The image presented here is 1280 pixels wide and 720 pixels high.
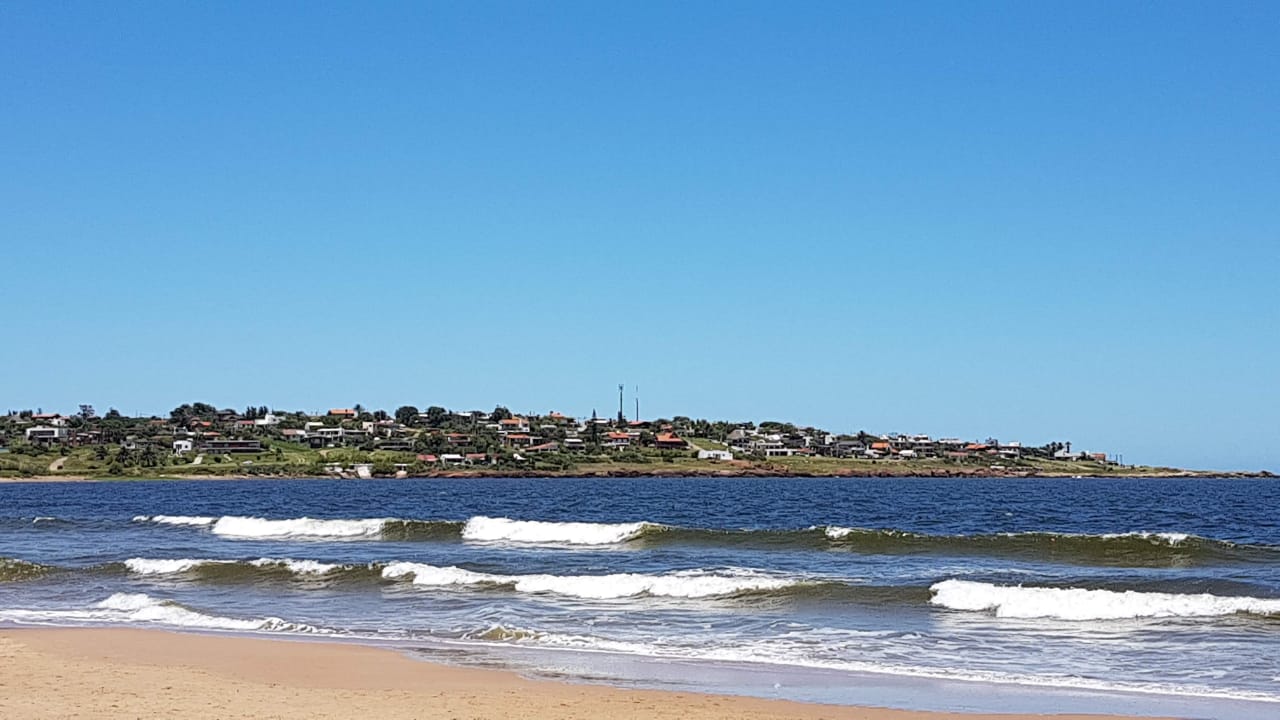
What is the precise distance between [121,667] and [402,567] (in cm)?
1507

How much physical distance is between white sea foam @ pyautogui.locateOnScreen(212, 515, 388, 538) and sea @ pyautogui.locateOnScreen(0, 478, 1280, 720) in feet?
0.58

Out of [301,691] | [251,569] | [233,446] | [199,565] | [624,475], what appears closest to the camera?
[301,691]

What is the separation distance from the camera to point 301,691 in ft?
52.5

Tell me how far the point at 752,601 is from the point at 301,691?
44.1 ft

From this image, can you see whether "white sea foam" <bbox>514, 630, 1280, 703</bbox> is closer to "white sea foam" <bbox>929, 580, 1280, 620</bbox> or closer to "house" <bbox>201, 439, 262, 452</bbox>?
"white sea foam" <bbox>929, 580, 1280, 620</bbox>

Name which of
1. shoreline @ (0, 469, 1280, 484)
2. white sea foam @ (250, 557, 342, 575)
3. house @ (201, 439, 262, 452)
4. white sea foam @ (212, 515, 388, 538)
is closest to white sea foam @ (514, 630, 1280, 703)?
white sea foam @ (250, 557, 342, 575)

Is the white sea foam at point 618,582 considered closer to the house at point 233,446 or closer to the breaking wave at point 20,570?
the breaking wave at point 20,570

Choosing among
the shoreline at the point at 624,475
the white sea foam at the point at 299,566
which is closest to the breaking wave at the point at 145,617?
the white sea foam at the point at 299,566

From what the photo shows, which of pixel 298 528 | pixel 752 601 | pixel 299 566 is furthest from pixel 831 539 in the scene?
pixel 298 528

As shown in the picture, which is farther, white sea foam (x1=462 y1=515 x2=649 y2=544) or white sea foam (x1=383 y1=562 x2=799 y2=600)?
white sea foam (x1=462 y1=515 x2=649 y2=544)

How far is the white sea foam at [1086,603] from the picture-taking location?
2486cm

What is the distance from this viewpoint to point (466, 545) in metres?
→ 44.6

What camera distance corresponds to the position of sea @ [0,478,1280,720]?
17703 millimetres

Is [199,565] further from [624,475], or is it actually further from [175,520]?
[624,475]
